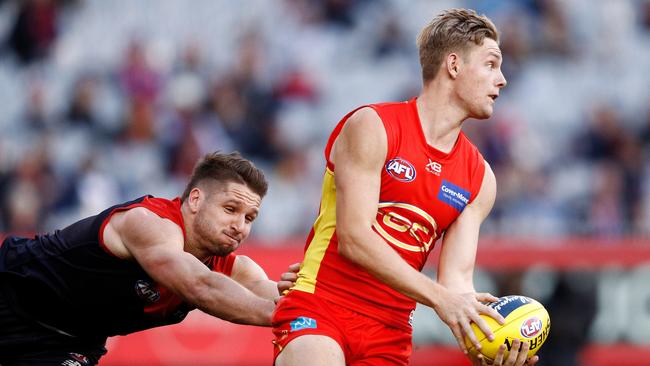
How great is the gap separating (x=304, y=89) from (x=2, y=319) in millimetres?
8855

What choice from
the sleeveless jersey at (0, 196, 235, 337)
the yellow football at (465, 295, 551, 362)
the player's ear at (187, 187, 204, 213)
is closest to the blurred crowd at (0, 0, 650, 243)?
the sleeveless jersey at (0, 196, 235, 337)

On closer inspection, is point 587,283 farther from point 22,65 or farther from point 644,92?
point 22,65


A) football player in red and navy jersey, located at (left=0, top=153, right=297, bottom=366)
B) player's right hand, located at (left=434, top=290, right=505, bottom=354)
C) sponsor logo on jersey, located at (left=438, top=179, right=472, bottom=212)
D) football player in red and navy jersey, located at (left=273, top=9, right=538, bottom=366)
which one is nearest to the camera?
player's right hand, located at (left=434, top=290, right=505, bottom=354)

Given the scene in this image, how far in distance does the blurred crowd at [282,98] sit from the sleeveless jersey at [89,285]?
268 inches

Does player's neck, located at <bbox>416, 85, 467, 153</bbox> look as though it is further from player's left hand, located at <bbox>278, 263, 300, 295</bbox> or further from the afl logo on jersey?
player's left hand, located at <bbox>278, 263, 300, 295</bbox>

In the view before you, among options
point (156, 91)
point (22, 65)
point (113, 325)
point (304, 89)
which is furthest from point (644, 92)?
point (113, 325)

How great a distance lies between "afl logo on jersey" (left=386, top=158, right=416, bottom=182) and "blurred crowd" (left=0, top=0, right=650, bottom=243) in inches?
298

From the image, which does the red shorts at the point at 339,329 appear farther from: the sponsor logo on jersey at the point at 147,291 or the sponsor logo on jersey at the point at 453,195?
the sponsor logo on jersey at the point at 147,291

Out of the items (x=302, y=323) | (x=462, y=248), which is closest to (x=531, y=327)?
(x=462, y=248)

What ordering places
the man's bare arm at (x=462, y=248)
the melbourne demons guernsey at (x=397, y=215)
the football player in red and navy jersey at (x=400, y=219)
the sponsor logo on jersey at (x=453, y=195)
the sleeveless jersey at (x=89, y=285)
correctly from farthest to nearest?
the sleeveless jersey at (x=89, y=285) < the man's bare arm at (x=462, y=248) < the sponsor logo on jersey at (x=453, y=195) < the melbourne demons guernsey at (x=397, y=215) < the football player in red and navy jersey at (x=400, y=219)

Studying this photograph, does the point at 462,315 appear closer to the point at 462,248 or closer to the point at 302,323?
the point at 462,248

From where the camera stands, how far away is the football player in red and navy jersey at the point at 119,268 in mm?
6766

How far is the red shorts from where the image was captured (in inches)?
237

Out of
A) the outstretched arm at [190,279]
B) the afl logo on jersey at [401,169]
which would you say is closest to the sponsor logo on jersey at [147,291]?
the outstretched arm at [190,279]
